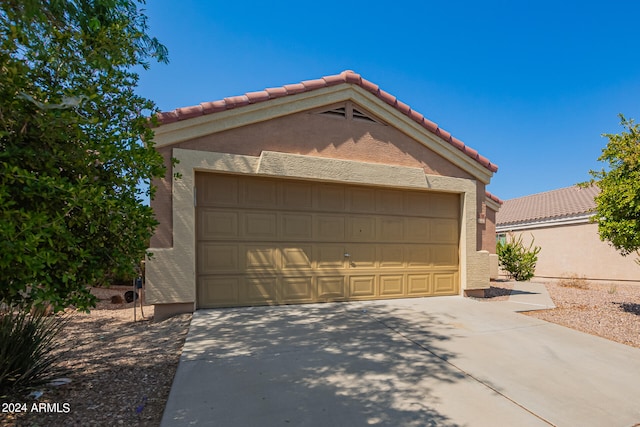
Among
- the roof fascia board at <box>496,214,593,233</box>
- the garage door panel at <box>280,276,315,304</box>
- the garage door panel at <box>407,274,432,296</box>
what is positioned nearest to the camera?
the garage door panel at <box>280,276,315,304</box>

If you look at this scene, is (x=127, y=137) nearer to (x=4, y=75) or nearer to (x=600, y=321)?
(x=4, y=75)

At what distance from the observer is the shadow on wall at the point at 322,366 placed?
2.77m

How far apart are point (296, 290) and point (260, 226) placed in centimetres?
156

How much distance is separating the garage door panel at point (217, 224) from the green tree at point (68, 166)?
324cm

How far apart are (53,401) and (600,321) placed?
8.30m

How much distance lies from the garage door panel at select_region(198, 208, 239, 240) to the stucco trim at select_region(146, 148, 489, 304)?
27cm

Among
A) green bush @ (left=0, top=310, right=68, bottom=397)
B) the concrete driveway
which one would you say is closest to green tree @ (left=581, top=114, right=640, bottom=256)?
the concrete driveway

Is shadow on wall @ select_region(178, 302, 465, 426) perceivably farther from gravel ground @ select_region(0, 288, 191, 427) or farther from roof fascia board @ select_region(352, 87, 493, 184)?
roof fascia board @ select_region(352, 87, 493, 184)

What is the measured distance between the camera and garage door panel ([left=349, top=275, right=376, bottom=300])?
281 inches

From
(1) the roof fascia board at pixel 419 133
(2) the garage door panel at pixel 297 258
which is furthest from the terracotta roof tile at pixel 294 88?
(2) the garage door panel at pixel 297 258

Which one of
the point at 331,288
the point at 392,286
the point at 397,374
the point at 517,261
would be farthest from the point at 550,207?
the point at 397,374

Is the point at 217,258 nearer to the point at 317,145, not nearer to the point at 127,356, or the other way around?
the point at 127,356

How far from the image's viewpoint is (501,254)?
12992 mm

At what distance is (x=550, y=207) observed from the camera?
17922 mm
